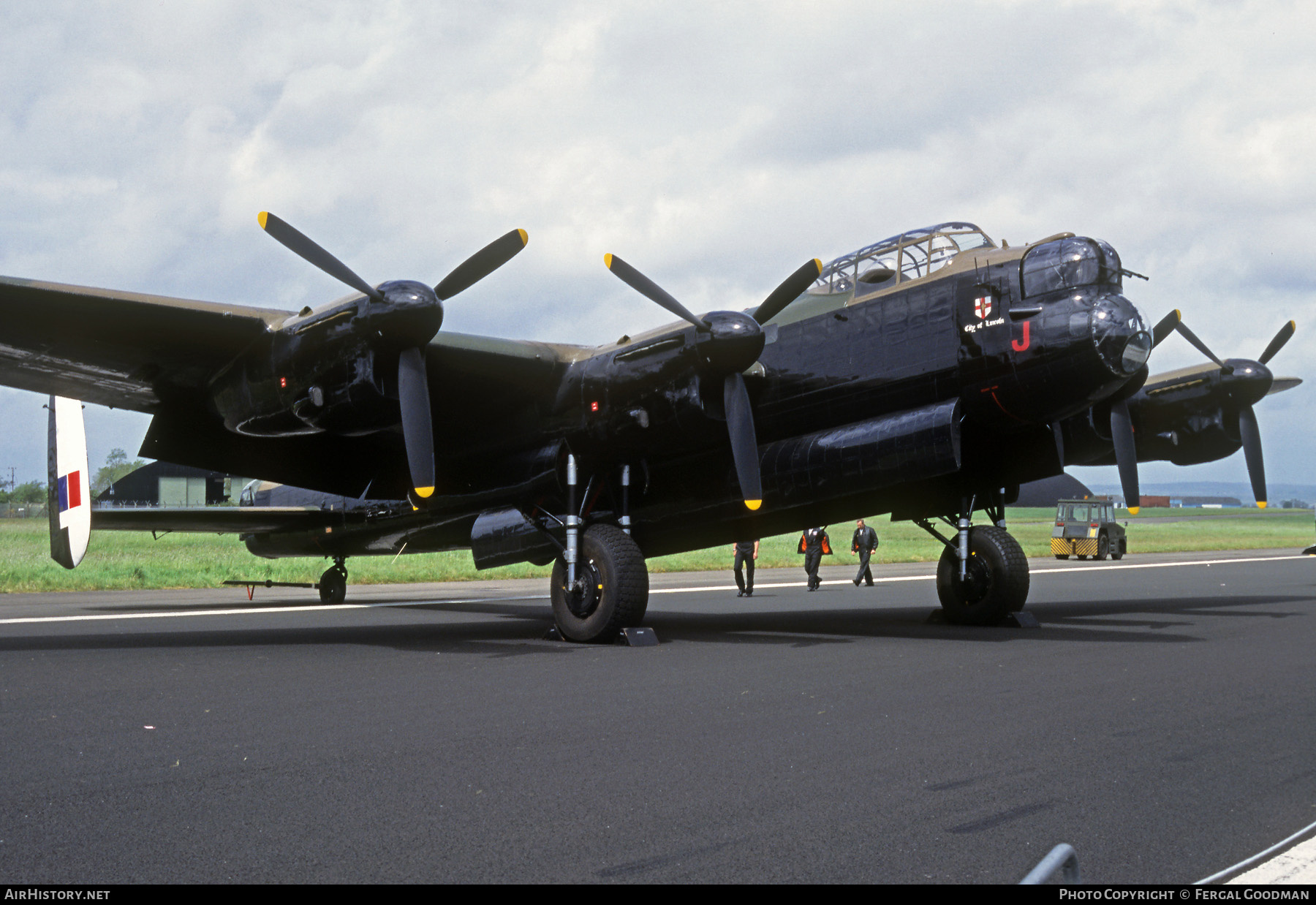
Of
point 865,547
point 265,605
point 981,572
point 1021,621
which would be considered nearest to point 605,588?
point 981,572

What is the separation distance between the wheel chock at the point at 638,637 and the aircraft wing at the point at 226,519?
755 centimetres

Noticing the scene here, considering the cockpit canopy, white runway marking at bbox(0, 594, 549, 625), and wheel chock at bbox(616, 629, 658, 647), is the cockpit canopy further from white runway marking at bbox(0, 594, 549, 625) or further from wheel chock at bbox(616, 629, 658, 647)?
white runway marking at bbox(0, 594, 549, 625)

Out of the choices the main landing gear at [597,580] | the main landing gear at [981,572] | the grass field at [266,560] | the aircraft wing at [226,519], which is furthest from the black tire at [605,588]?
the grass field at [266,560]

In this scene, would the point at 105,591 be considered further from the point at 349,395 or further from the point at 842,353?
the point at 842,353

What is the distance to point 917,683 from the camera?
8.87 meters

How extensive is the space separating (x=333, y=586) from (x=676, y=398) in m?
12.9

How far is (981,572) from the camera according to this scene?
14.8 m

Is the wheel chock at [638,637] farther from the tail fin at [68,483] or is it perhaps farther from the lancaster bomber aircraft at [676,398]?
the tail fin at [68,483]

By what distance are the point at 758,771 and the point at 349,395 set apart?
706 centimetres

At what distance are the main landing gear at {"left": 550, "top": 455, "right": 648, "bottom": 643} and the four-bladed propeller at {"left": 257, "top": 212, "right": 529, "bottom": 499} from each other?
2359 mm

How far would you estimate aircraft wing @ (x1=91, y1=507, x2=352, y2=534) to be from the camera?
17906 mm

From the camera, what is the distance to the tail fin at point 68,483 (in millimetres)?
15586

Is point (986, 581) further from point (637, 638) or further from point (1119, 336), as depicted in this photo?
point (637, 638)

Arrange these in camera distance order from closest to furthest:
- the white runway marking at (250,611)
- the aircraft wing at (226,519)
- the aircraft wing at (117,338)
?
the aircraft wing at (117,338) → the white runway marking at (250,611) → the aircraft wing at (226,519)
